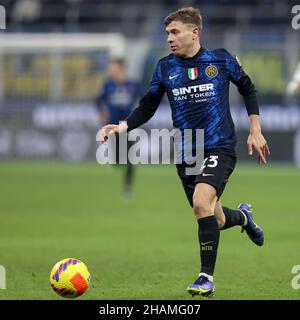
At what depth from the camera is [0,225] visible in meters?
13.8

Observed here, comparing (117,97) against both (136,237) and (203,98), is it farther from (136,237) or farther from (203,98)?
(203,98)

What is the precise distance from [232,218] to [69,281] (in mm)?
2022

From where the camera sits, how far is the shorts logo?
8.21 meters

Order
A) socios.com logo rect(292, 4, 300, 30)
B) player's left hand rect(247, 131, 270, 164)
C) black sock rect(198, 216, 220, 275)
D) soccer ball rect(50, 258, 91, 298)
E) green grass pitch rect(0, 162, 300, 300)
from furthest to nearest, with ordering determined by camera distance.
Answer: socios.com logo rect(292, 4, 300, 30)
green grass pitch rect(0, 162, 300, 300)
player's left hand rect(247, 131, 270, 164)
black sock rect(198, 216, 220, 275)
soccer ball rect(50, 258, 91, 298)

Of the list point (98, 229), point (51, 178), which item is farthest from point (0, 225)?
point (51, 178)

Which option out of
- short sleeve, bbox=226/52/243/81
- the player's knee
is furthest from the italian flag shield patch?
the player's knee

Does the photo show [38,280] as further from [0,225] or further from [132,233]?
[0,225]

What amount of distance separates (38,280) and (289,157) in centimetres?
1823

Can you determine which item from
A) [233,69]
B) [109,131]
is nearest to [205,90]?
[233,69]

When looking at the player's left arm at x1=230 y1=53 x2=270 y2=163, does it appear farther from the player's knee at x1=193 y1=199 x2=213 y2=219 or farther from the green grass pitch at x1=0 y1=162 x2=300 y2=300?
the green grass pitch at x1=0 y1=162 x2=300 y2=300

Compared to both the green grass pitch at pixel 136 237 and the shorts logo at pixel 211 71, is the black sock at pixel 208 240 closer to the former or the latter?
the green grass pitch at pixel 136 237

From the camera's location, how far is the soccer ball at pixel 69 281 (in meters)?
7.47

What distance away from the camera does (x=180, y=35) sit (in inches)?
318

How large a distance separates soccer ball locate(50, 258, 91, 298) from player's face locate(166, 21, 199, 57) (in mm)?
2127
